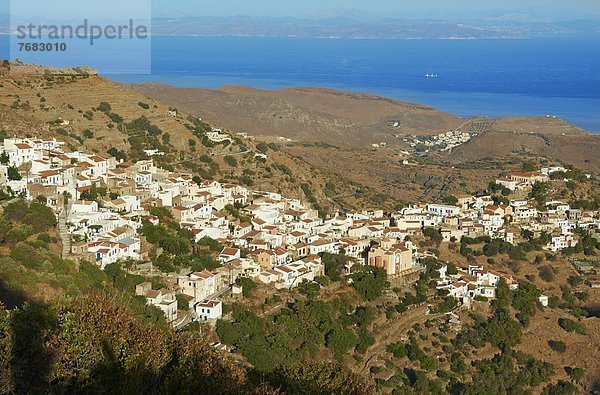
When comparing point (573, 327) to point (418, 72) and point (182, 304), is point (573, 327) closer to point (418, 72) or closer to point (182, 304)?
point (182, 304)

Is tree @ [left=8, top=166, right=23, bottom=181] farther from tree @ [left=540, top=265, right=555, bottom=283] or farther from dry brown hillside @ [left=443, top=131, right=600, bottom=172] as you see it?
dry brown hillside @ [left=443, top=131, right=600, bottom=172]

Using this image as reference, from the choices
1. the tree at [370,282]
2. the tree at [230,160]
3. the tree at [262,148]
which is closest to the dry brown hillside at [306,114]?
the tree at [262,148]

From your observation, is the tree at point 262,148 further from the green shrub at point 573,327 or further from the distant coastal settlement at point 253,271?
the green shrub at point 573,327

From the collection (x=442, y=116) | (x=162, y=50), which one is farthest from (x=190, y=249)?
(x=162, y=50)

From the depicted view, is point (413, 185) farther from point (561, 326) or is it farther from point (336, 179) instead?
point (561, 326)

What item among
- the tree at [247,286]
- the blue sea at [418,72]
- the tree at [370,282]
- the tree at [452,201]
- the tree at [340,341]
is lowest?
the blue sea at [418,72]

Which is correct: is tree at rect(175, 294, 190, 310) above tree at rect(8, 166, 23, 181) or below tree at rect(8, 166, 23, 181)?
below

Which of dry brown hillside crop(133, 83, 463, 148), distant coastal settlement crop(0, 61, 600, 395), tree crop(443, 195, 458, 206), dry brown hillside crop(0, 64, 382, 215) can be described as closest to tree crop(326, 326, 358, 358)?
distant coastal settlement crop(0, 61, 600, 395)
